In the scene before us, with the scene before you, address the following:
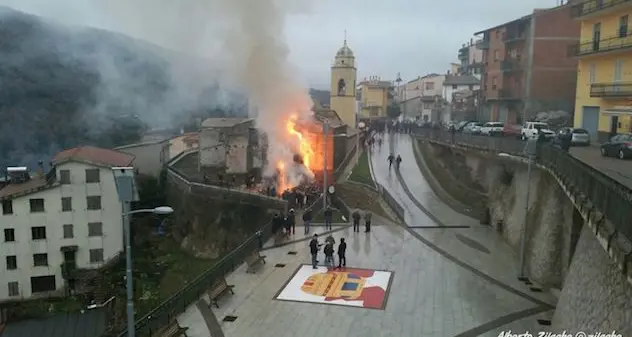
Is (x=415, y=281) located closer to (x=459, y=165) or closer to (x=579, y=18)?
(x=459, y=165)

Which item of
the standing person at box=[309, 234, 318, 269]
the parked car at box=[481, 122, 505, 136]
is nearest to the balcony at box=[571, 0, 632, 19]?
the parked car at box=[481, 122, 505, 136]

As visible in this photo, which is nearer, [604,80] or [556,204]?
[556,204]

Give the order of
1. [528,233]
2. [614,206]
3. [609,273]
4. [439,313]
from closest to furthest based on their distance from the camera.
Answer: [614,206] < [609,273] < [439,313] < [528,233]

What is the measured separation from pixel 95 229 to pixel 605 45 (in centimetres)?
3682

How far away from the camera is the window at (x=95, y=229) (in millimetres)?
38406

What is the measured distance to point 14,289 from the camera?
36.2 m

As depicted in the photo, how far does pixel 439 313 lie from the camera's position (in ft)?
56.5

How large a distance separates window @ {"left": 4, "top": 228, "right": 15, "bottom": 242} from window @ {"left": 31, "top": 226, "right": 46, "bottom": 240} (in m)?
1.20

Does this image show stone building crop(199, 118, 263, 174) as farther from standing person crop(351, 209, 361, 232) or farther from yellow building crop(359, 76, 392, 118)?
yellow building crop(359, 76, 392, 118)

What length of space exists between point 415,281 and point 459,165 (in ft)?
70.5

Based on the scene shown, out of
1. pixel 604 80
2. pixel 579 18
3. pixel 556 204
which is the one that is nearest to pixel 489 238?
pixel 556 204

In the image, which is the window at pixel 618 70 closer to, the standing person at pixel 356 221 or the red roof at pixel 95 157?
the standing person at pixel 356 221

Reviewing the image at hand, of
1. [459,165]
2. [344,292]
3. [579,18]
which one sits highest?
[579,18]

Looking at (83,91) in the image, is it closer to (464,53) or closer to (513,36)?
(513,36)
